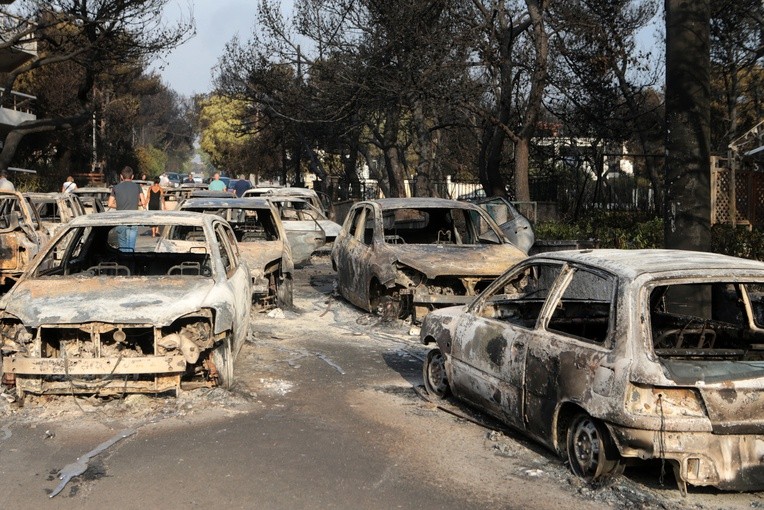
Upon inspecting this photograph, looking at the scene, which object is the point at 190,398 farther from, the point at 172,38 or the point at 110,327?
the point at 172,38

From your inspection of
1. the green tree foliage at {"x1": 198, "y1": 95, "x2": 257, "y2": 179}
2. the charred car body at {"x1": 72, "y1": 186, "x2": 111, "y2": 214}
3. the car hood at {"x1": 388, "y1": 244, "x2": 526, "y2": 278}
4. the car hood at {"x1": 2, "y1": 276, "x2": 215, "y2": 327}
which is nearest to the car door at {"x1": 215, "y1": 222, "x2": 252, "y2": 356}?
the car hood at {"x1": 2, "y1": 276, "x2": 215, "y2": 327}

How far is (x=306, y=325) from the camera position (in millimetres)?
11531

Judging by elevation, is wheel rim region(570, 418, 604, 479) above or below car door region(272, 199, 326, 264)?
below

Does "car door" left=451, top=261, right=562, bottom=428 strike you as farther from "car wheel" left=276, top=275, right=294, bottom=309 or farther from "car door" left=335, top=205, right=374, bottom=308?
"car wheel" left=276, top=275, right=294, bottom=309

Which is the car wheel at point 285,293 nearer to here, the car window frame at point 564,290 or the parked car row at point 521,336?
the parked car row at point 521,336

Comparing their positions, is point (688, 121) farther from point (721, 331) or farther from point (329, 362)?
point (329, 362)

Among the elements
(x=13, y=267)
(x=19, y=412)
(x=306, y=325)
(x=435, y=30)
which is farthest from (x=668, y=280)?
(x=435, y=30)

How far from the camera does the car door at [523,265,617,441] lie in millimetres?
5133

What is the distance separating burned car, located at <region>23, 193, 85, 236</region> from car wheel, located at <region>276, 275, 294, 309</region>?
14.0ft

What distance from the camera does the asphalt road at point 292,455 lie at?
5.02 meters

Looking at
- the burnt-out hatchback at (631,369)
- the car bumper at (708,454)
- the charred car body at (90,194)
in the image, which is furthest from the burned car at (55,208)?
the car bumper at (708,454)

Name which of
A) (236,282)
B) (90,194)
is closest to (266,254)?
(236,282)

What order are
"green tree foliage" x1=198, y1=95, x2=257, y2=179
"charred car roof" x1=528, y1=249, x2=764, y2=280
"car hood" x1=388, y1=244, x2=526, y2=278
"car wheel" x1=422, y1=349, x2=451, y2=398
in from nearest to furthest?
"charred car roof" x1=528, y1=249, x2=764, y2=280 < "car wheel" x1=422, y1=349, x2=451, y2=398 < "car hood" x1=388, y1=244, x2=526, y2=278 < "green tree foliage" x1=198, y1=95, x2=257, y2=179

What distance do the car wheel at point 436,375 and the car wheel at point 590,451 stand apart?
192 centimetres
